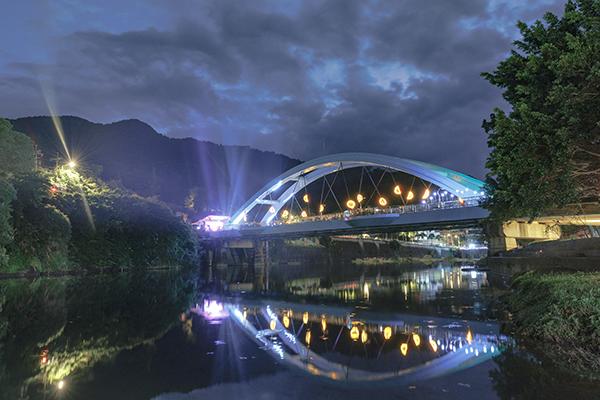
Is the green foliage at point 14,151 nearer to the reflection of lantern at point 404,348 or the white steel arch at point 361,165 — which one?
the white steel arch at point 361,165

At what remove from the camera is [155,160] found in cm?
14925

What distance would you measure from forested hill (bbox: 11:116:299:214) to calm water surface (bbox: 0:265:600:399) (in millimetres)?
104677

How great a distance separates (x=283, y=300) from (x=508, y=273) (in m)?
20.6

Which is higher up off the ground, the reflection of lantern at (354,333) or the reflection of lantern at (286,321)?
the reflection of lantern at (286,321)

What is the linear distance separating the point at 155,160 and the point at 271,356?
150m

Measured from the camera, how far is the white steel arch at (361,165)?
42.1m

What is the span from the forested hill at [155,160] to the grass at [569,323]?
362ft

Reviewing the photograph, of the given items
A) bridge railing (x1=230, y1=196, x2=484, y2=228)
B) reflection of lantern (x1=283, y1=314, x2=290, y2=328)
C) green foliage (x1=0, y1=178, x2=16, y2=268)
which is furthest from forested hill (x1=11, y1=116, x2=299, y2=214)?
reflection of lantern (x1=283, y1=314, x2=290, y2=328)

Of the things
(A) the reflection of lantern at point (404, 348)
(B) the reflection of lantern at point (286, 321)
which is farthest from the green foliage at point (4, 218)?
(A) the reflection of lantern at point (404, 348)

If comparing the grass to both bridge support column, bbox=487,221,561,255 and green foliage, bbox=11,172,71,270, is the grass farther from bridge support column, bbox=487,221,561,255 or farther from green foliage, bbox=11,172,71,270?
green foliage, bbox=11,172,71,270

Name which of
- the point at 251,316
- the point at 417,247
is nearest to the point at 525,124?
the point at 251,316

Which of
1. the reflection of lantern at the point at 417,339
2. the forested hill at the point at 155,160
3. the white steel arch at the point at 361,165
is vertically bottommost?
the reflection of lantern at the point at 417,339

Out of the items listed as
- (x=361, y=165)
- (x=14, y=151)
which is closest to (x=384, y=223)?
(x=361, y=165)

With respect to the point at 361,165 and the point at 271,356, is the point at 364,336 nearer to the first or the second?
the point at 271,356
